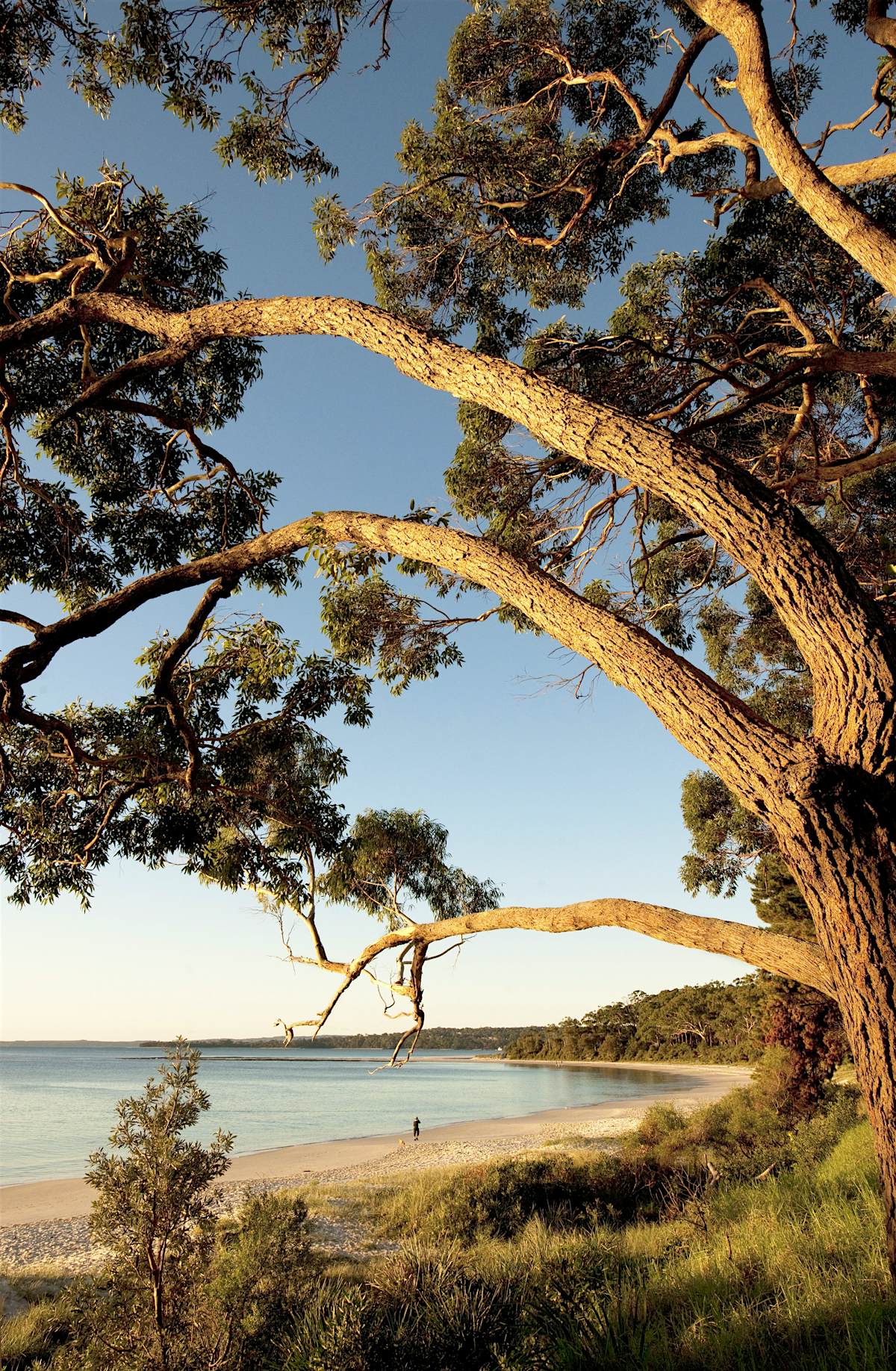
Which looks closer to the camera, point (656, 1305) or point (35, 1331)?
point (656, 1305)

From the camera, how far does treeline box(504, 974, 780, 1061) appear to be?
55250 millimetres

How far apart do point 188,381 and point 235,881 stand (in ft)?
13.1

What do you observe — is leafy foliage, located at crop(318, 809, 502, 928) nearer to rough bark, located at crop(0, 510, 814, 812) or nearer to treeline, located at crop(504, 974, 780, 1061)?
rough bark, located at crop(0, 510, 814, 812)

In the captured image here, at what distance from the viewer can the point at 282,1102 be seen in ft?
175

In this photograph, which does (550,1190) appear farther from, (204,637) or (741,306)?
(741,306)

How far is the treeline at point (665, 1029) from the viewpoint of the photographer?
55250mm

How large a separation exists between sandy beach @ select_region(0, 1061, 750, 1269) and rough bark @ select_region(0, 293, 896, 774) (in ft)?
30.4

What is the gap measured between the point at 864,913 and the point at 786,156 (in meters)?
3.66

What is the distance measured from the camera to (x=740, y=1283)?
471 centimetres

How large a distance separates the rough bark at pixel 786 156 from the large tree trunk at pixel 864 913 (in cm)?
247

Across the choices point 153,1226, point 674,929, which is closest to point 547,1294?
point 153,1226

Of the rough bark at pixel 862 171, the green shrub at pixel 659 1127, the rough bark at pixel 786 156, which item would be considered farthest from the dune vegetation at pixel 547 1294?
the green shrub at pixel 659 1127

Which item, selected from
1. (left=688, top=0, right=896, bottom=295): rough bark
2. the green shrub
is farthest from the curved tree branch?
the green shrub

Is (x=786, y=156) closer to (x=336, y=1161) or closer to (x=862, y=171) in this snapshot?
(x=862, y=171)
